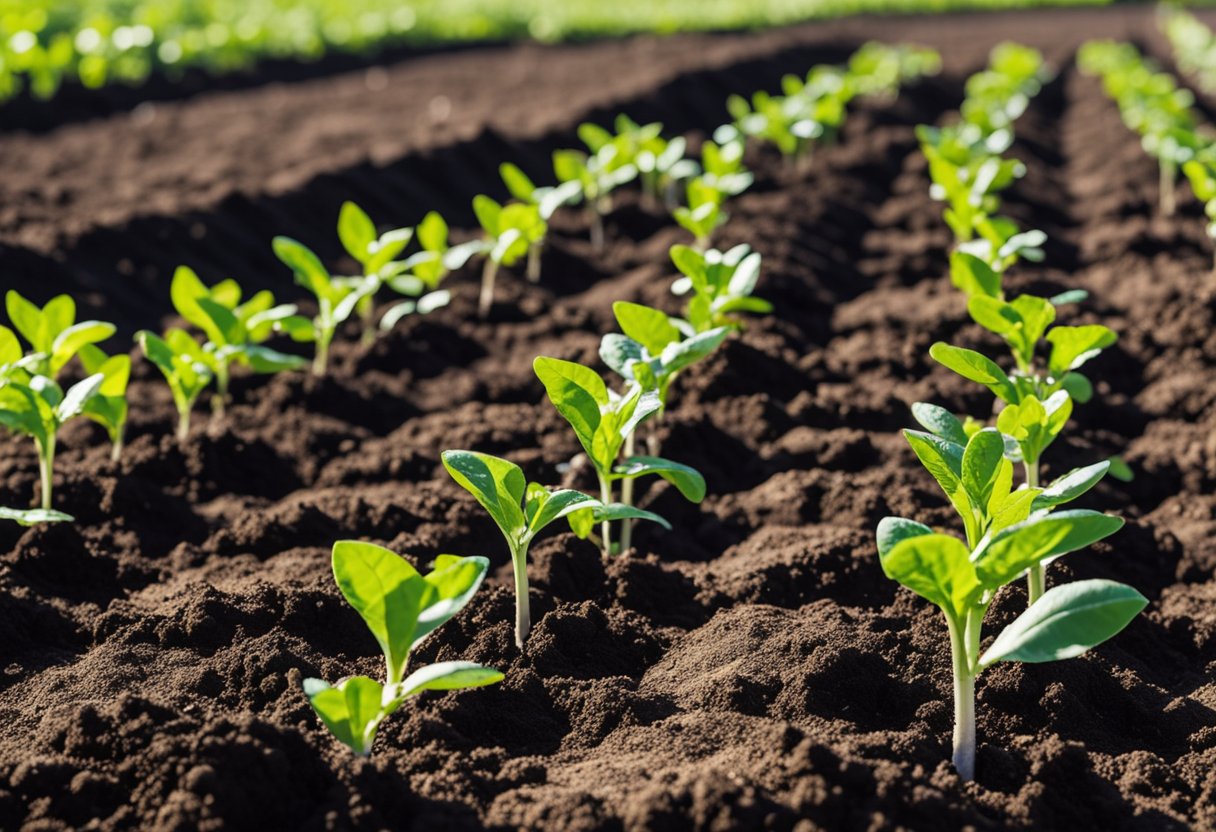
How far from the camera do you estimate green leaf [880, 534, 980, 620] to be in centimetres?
217

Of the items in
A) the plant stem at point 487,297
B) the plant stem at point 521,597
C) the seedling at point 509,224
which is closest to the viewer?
the plant stem at point 521,597

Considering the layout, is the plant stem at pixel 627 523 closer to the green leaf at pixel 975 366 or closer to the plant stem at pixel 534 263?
the green leaf at pixel 975 366

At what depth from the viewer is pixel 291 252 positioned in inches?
183

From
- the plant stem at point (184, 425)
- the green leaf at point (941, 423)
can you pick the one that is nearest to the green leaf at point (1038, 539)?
the green leaf at point (941, 423)

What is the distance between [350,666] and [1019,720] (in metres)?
1.44

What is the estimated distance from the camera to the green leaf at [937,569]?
85.4 inches

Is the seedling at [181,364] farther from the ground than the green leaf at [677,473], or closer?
farther from the ground

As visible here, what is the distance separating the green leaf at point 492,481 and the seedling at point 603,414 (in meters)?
0.32

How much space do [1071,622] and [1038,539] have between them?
160 mm

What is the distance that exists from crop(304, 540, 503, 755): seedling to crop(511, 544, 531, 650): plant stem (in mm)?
446

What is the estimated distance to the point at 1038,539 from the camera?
2.22 meters

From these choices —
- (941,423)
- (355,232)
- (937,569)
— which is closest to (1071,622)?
(937,569)

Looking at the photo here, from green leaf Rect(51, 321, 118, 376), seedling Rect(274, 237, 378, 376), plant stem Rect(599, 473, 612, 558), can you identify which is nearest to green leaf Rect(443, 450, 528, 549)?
plant stem Rect(599, 473, 612, 558)

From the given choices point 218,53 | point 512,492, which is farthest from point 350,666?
point 218,53
